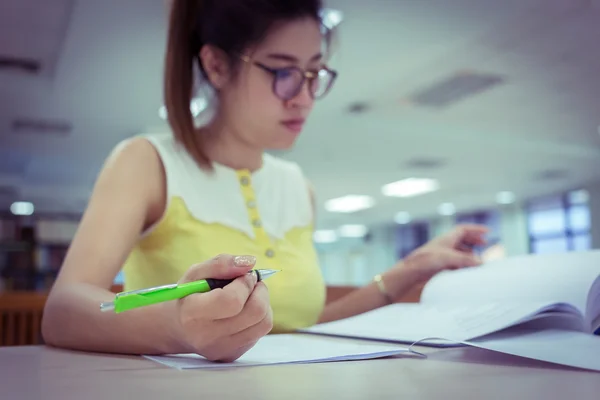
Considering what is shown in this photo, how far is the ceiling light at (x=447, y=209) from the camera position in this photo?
12.4 metres

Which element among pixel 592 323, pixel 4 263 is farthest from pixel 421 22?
pixel 4 263

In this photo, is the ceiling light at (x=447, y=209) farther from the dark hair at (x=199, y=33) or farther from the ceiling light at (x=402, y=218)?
the dark hair at (x=199, y=33)

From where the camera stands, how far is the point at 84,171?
28.8 feet

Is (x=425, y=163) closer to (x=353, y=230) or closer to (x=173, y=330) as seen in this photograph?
(x=173, y=330)

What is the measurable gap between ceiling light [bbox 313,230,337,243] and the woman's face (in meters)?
15.6

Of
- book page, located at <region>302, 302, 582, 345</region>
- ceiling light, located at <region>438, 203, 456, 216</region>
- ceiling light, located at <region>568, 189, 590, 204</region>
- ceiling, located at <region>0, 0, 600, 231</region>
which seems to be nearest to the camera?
book page, located at <region>302, 302, 582, 345</region>

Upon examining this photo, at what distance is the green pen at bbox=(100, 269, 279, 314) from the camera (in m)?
0.43

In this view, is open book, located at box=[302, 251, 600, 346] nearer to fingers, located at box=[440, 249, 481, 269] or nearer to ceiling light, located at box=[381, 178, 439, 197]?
fingers, located at box=[440, 249, 481, 269]

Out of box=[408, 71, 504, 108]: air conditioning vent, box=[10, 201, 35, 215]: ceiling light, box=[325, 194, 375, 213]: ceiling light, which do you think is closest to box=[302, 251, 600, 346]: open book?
box=[408, 71, 504, 108]: air conditioning vent

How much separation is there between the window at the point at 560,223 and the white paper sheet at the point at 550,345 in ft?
34.5

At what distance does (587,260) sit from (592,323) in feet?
0.40

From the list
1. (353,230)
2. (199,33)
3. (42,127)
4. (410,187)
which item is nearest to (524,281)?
(199,33)

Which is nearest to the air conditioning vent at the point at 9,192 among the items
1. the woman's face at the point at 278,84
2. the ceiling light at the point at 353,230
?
the ceiling light at the point at 353,230

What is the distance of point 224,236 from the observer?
0.97 meters
